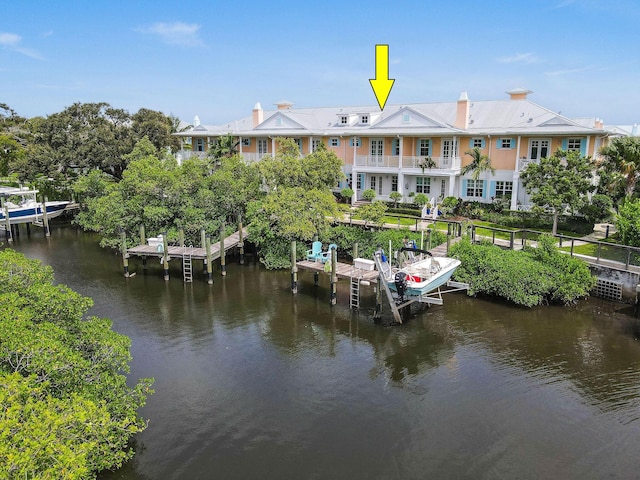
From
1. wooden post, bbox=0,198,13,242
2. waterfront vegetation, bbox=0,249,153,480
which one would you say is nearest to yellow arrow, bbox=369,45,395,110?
waterfront vegetation, bbox=0,249,153,480

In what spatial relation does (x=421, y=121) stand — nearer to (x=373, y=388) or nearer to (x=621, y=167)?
(x=621, y=167)

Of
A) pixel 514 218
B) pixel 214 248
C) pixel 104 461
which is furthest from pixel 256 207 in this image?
pixel 104 461

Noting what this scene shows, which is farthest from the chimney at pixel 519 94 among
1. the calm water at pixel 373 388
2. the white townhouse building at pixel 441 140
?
the calm water at pixel 373 388

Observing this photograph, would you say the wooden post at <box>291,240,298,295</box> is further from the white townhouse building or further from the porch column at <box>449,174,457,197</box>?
the porch column at <box>449,174,457,197</box>

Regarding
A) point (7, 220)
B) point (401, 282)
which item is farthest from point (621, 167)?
point (7, 220)

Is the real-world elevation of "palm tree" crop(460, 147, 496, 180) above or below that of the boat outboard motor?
above

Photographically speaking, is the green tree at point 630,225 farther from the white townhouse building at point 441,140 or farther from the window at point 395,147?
the window at point 395,147

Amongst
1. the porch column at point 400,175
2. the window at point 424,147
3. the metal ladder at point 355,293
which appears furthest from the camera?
the window at point 424,147
